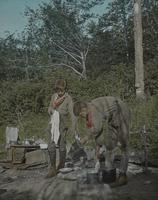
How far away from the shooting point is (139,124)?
37.8 feet

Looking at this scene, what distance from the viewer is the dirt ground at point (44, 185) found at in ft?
20.2

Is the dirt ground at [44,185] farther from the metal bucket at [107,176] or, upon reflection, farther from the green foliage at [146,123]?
the green foliage at [146,123]

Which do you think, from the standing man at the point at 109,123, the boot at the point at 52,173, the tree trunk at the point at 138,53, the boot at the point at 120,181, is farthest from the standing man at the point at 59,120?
the tree trunk at the point at 138,53

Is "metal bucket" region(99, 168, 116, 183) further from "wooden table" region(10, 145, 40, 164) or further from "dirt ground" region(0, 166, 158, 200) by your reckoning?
"wooden table" region(10, 145, 40, 164)

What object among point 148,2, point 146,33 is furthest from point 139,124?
point 148,2

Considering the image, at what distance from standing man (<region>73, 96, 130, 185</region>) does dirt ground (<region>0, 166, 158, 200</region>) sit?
34 centimetres

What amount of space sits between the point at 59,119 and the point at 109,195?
8.43 feet

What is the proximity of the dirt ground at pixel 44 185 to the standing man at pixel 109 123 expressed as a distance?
34 cm

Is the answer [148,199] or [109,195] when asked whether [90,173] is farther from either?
[148,199]

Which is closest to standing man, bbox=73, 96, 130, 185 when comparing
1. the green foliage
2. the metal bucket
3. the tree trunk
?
the metal bucket

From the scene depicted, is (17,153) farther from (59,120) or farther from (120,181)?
(120,181)

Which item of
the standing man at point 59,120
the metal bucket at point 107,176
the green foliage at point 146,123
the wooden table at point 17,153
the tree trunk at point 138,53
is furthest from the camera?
the tree trunk at point 138,53

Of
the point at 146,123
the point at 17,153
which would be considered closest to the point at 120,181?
the point at 17,153

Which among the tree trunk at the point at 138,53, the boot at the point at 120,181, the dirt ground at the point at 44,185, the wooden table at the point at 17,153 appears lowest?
the dirt ground at the point at 44,185
